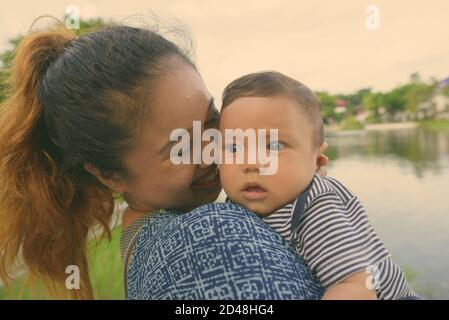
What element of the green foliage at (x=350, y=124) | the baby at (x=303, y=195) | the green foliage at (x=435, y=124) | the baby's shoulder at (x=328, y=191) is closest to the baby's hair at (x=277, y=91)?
the baby at (x=303, y=195)

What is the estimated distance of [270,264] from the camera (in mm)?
904

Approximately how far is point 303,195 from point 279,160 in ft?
0.32

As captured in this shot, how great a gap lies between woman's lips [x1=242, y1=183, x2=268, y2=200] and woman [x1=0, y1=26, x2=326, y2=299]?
85mm

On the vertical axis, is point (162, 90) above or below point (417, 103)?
above

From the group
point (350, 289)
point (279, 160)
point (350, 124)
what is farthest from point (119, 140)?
point (350, 124)

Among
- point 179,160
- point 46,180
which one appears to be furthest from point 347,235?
point 46,180

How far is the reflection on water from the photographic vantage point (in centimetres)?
287

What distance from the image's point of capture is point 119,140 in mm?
1175

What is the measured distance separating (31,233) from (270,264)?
2.78ft

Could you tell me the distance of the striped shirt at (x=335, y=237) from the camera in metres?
0.98

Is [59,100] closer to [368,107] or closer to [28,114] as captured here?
[28,114]

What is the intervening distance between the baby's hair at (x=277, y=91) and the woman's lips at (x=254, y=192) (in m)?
0.18

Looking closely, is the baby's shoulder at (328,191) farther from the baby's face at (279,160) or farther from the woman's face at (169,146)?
the woman's face at (169,146)

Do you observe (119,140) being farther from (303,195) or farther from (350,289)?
Result: (350,289)
